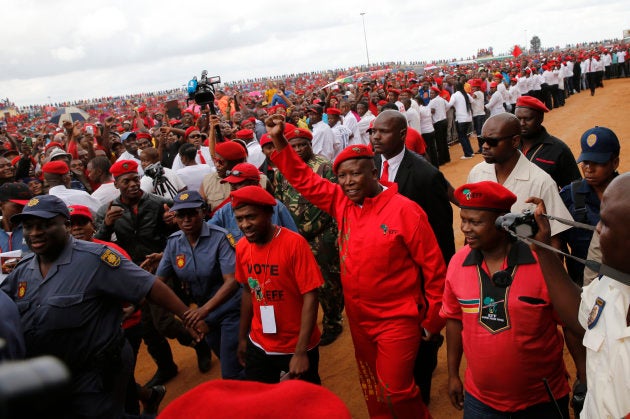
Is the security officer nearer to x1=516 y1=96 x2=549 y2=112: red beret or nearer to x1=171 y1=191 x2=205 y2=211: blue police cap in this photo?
x1=171 y1=191 x2=205 y2=211: blue police cap

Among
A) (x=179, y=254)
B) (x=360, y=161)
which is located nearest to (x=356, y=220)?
(x=360, y=161)

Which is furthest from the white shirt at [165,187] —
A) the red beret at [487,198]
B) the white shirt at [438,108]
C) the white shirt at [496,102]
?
the white shirt at [496,102]

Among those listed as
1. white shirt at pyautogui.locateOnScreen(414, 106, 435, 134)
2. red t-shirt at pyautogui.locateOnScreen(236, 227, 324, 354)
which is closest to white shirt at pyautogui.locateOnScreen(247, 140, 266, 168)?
red t-shirt at pyautogui.locateOnScreen(236, 227, 324, 354)

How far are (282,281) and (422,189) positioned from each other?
4.84 ft

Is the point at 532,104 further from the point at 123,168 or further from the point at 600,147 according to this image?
the point at 123,168

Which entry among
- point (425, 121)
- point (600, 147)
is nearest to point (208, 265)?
point (600, 147)

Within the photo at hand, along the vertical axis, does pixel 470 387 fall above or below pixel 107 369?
below

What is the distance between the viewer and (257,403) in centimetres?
124

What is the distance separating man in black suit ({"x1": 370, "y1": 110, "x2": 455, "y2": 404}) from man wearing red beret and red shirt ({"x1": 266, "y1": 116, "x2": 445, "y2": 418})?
57 centimetres

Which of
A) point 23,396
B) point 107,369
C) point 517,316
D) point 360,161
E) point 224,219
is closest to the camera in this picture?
point 23,396

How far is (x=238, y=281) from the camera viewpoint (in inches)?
149

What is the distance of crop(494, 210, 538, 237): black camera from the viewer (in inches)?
86.2

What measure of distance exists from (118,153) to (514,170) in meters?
7.98

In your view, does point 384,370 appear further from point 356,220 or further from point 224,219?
point 224,219
